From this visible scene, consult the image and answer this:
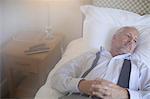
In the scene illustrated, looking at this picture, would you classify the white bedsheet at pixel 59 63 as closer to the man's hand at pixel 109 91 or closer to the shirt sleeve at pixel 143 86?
the man's hand at pixel 109 91

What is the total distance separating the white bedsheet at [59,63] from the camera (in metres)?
1.60

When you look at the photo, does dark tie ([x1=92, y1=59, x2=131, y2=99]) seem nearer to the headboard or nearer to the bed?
the bed

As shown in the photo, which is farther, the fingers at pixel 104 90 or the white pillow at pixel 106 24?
the white pillow at pixel 106 24

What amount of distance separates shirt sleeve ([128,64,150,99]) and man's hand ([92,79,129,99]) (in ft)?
0.14

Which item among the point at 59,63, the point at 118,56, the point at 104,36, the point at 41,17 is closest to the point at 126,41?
the point at 118,56

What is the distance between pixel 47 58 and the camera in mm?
2137

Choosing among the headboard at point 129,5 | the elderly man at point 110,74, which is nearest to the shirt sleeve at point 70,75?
the elderly man at point 110,74

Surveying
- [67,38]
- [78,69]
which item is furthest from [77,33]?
[78,69]

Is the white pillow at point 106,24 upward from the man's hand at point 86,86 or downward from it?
upward

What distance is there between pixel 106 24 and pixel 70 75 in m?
0.51

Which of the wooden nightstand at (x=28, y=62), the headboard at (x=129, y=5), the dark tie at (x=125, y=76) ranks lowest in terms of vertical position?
the wooden nightstand at (x=28, y=62)

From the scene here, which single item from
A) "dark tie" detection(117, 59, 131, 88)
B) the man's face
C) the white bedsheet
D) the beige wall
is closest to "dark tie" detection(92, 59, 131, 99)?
"dark tie" detection(117, 59, 131, 88)

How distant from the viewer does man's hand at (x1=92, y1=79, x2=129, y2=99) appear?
1.46 m

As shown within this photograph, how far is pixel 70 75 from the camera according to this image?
5.39 feet
